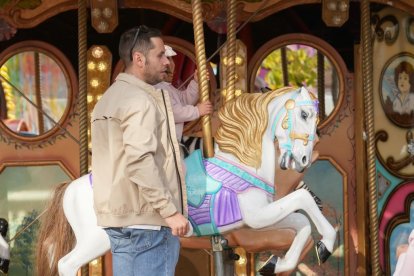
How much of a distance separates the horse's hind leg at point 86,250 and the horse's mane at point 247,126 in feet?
2.96

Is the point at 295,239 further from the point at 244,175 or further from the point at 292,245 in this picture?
the point at 244,175

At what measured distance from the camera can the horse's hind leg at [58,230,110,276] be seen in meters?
6.17

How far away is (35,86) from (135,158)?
3307 millimetres

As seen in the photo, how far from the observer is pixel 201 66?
601 centimetres

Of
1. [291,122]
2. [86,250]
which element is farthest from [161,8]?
[86,250]

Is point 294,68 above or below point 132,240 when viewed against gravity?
above

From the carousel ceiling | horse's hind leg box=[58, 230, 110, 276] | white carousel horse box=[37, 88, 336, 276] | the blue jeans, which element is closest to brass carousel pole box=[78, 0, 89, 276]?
the carousel ceiling

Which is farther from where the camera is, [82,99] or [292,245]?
[82,99]

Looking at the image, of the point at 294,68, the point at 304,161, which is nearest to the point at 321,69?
the point at 304,161

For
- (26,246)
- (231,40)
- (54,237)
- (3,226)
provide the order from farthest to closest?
1. (26,246)
2. (3,226)
3. (54,237)
4. (231,40)

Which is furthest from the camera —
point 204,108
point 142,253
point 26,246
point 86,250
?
point 26,246

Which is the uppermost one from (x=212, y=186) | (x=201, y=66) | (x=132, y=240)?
(x=201, y=66)

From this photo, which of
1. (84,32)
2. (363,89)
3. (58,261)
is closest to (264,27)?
(363,89)

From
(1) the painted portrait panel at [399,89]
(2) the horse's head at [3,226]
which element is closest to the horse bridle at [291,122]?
(1) the painted portrait panel at [399,89]
